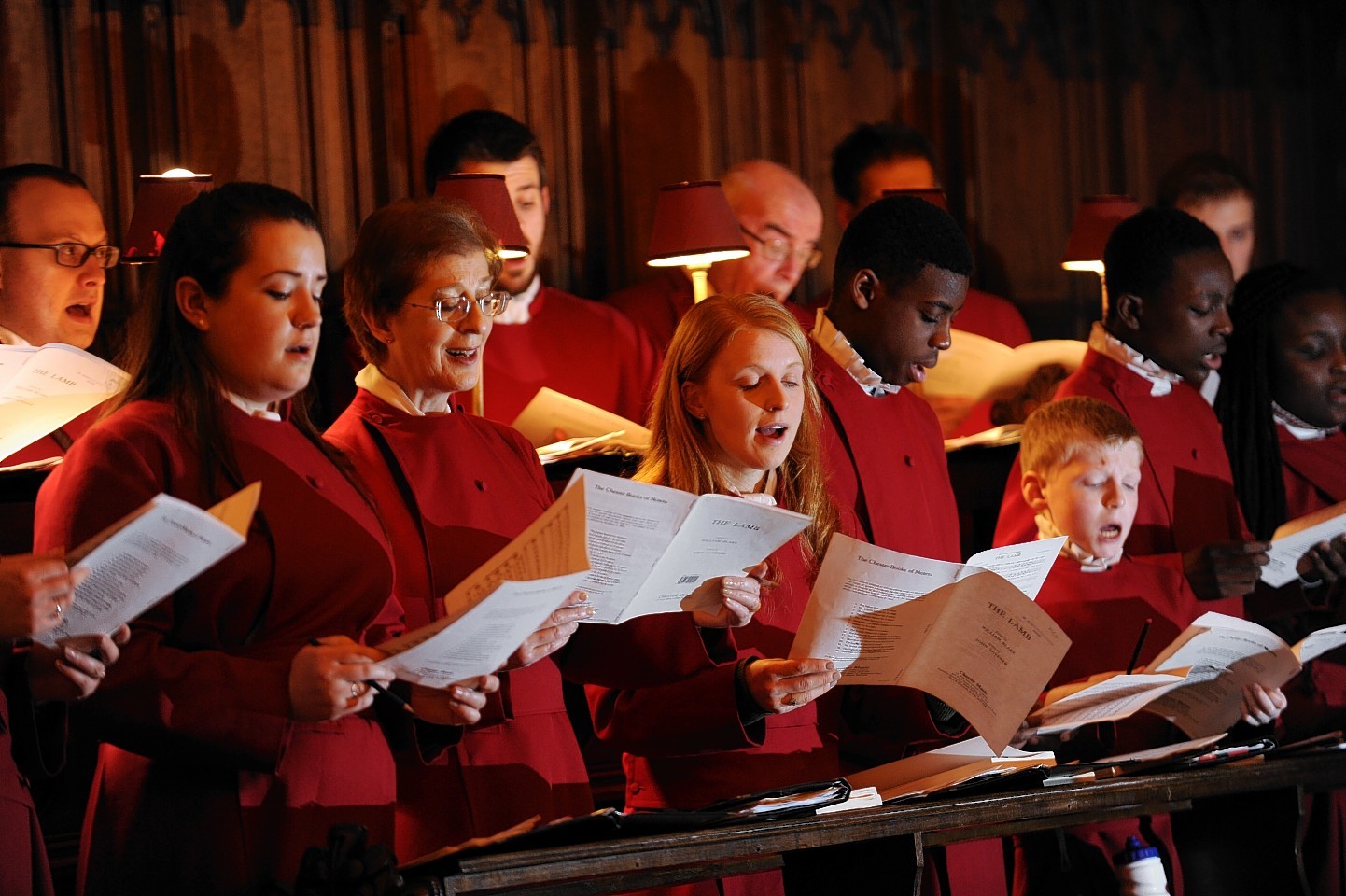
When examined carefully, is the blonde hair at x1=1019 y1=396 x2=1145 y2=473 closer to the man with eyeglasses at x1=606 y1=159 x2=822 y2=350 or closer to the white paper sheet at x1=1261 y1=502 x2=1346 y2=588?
the white paper sheet at x1=1261 y1=502 x2=1346 y2=588

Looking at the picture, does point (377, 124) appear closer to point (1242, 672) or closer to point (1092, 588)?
point (1092, 588)

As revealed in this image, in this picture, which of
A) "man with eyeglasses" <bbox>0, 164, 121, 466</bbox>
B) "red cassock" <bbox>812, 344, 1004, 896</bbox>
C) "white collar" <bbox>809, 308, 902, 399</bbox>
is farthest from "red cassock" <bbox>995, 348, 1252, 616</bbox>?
"man with eyeglasses" <bbox>0, 164, 121, 466</bbox>

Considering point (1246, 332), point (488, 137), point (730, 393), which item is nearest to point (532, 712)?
point (730, 393)

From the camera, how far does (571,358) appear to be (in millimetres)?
4664

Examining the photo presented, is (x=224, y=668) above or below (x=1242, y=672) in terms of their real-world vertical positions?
above

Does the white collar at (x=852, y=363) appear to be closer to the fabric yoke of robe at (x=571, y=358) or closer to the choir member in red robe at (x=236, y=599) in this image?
the fabric yoke of robe at (x=571, y=358)

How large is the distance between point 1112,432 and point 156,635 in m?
2.12

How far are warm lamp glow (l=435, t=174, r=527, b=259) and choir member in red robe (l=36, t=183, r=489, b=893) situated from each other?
59.6 inches

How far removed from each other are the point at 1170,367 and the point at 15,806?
2.91m

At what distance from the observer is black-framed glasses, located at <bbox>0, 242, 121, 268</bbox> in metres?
3.68

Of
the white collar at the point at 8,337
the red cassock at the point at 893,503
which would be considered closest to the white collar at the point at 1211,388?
the red cassock at the point at 893,503

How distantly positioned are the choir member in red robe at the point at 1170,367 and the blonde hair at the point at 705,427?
114cm

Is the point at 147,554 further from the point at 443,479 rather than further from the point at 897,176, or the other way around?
the point at 897,176

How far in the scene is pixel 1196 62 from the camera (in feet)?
22.2
